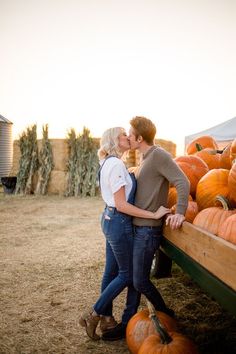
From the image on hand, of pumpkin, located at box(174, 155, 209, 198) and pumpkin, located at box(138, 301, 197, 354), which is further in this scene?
pumpkin, located at box(174, 155, 209, 198)

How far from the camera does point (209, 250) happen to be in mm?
2156

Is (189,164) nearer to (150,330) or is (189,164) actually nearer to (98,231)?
(150,330)

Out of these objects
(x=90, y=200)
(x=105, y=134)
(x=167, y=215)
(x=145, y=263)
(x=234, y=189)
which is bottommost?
(x=90, y=200)

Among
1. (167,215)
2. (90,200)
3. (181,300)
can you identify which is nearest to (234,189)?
(167,215)

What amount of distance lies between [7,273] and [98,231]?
320 centimetres

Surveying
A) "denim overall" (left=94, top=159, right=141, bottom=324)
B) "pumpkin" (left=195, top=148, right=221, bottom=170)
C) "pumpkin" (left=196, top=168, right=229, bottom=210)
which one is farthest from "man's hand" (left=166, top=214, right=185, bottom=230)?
"pumpkin" (left=195, top=148, right=221, bottom=170)

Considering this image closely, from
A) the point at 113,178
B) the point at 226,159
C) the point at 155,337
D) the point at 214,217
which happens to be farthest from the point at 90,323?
the point at 226,159

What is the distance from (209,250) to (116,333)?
5.36 feet

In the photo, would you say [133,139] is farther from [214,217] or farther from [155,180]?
[214,217]

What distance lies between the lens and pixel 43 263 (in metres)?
5.59

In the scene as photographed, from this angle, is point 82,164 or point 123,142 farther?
point 82,164

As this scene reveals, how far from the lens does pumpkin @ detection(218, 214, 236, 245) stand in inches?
Answer: 94.3

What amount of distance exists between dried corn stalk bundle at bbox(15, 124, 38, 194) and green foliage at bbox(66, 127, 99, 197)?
166cm

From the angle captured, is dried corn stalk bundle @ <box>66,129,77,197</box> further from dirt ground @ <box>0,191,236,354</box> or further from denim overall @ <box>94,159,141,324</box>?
denim overall @ <box>94,159,141,324</box>
